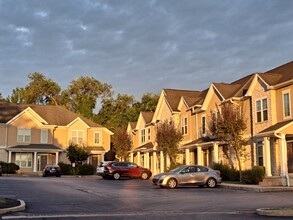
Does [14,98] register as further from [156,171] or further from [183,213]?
[183,213]

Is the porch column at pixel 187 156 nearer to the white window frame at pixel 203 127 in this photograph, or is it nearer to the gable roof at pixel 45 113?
the white window frame at pixel 203 127

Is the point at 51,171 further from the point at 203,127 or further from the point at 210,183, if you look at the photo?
the point at 210,183

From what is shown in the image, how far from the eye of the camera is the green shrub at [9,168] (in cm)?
4981

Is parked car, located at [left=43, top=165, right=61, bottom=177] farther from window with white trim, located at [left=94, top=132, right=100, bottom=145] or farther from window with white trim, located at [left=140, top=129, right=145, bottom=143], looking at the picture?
window with white trim, located at [left=94, top=132, right=100, bottom=145]

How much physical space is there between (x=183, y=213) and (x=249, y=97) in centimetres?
2005

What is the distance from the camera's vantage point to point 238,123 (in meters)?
30.6

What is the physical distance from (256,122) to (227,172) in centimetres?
449

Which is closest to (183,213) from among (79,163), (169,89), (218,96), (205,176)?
(205,176)

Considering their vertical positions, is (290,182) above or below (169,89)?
below

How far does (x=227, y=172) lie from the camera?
1288 inches

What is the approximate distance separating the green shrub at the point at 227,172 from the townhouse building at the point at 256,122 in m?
1.03

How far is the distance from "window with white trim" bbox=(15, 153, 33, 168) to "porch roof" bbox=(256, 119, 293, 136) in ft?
116

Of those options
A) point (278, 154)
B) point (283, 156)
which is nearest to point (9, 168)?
point (278, 154)

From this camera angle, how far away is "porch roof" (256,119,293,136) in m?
26.5
